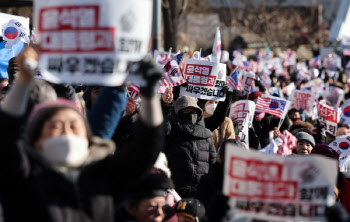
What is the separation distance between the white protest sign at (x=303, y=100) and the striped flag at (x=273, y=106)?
2.84m

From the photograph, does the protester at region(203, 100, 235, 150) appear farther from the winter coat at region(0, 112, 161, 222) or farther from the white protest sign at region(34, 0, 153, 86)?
the winter coat at region(0, 112, 161, 222)

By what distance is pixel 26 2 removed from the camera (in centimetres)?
1323

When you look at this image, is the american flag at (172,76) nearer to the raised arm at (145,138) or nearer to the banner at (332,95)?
the raised arm at (145,138)

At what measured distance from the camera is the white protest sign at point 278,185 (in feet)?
9.35

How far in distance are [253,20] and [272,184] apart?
39173 millimetres

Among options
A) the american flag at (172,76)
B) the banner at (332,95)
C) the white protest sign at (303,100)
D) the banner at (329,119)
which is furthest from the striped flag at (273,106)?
the banner at (332,95)

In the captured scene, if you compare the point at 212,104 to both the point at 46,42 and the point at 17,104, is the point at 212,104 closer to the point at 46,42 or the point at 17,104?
the point at 46,42

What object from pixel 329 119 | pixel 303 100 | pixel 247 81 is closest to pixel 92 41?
pixel 329 119

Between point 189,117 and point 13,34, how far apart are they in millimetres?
3051

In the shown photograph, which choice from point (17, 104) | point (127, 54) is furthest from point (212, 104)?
point (17, 104)

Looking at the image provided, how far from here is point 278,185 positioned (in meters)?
2.91

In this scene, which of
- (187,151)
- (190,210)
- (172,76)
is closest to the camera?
(190,210)

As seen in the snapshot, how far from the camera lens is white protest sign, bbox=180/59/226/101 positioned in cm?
706

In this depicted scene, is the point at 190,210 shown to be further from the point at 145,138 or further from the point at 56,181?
the point at 56,181
